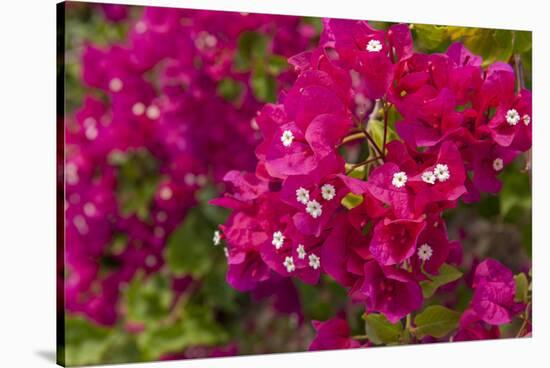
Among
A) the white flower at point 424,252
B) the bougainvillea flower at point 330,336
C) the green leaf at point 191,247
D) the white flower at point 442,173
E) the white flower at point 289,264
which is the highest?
the white flower at point 442,173

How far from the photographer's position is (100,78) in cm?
311

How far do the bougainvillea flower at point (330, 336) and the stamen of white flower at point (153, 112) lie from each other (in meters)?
1.14

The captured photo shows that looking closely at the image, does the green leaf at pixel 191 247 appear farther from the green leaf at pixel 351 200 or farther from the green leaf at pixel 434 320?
the green leaf at pixel 351 200

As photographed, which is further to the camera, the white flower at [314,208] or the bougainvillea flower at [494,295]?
the bougainvillea flower at [494,295]

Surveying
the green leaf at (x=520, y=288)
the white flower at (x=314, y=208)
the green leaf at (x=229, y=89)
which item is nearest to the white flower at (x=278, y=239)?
the white flower at (x=314, y=208)

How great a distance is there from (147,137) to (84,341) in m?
0.71

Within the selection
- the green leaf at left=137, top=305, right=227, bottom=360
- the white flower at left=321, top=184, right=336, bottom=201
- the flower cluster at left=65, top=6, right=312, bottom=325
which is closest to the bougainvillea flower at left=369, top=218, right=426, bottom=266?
the white flower at left=321, top=184, right=336, bottom=201

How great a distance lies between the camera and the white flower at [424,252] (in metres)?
1.96

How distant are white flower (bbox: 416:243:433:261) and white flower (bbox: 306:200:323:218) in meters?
0.25

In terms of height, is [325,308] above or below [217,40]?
below

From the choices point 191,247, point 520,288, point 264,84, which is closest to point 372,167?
point 520,288
